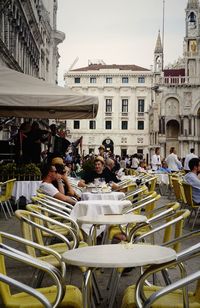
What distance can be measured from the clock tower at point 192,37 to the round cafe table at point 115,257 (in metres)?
62.5

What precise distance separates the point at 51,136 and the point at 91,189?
605cm

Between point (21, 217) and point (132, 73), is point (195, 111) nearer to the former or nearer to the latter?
point (132, 73)

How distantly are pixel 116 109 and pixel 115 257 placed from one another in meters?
77.5

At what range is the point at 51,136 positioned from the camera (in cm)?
1459

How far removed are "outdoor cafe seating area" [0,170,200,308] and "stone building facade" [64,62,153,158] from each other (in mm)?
69928

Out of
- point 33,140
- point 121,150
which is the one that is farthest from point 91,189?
point 121,150

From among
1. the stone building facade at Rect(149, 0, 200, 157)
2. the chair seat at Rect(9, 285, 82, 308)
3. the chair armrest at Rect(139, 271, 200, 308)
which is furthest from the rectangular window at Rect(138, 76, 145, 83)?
the chair armrest at Rect(139, 271, 200, 308)

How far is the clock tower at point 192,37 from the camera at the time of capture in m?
64.9

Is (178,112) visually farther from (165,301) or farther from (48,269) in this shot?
(48,269)

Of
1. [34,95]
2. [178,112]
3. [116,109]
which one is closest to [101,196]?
[34,95]

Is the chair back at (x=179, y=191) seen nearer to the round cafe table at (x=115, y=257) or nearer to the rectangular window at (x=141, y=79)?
the round cafe table at (x=115, y=257)

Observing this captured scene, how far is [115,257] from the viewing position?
335 cm

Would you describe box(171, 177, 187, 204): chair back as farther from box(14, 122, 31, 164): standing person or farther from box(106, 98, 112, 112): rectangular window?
box(106, 98, 112, 112): rectangular window

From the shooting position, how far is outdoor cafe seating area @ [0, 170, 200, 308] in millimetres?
3359
